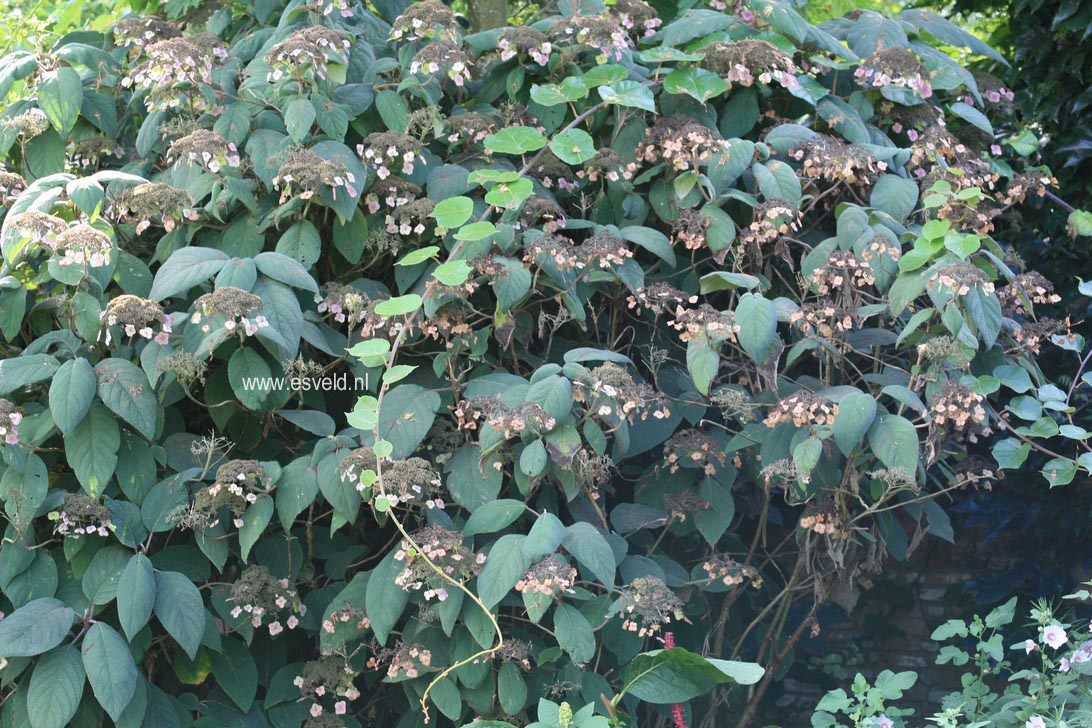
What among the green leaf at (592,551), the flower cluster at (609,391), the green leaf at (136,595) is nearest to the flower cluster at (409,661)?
the green leaf at (592,551)

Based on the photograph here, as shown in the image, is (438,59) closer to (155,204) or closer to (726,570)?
(155,204)

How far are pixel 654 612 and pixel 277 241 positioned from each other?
1.33 m

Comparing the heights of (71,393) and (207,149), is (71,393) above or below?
below

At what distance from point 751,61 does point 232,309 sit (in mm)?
1477

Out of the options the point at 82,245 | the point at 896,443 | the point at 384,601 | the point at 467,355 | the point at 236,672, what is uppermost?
the point at 82,245

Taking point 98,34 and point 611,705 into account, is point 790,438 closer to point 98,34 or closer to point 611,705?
point 611,705

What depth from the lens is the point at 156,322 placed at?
7.86ft

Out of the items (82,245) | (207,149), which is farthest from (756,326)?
(82,245)

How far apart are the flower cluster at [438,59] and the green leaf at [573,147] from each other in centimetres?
33

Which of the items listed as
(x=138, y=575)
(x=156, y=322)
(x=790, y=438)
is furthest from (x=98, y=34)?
(x=790, y=438)

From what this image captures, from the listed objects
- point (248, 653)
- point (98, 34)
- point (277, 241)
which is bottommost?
point (248, 653)

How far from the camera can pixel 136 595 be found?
6.96 ft

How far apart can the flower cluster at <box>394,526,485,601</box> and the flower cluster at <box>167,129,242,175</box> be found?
1.01 m

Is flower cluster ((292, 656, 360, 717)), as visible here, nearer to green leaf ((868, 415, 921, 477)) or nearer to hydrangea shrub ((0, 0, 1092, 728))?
hydrangea shrub ((0, 0, 1092, 728))
